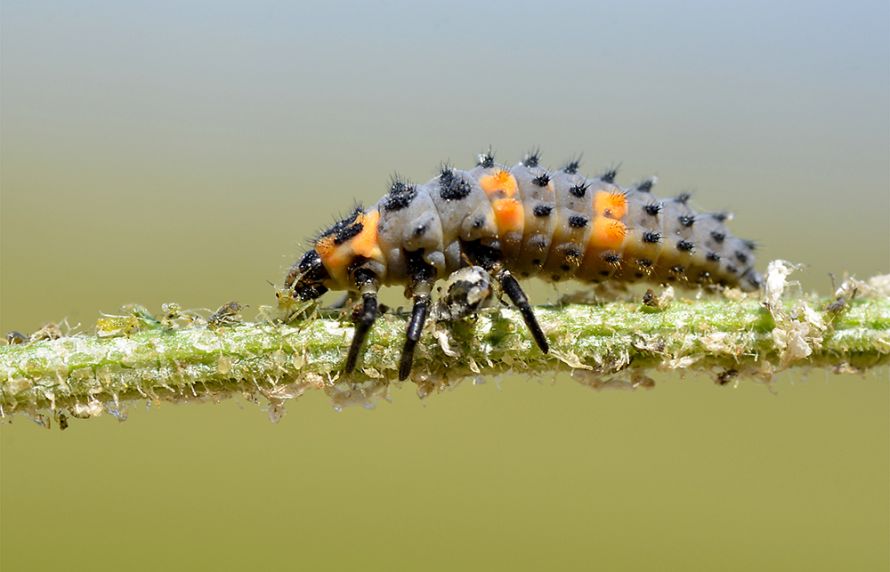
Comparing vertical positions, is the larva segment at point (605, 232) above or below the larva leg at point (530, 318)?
above

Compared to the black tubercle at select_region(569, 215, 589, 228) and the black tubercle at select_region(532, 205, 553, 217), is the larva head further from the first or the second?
the black tubercle at select_region(569, 215, 589, 228)

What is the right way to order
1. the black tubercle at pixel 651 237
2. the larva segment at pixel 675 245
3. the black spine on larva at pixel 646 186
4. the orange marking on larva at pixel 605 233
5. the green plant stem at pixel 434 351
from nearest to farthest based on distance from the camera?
the green plant stem at pixel 434 351 → the orange marking on larva at pixel 605 233 → the black tubercle at pixel 651 237 → the larva segment at pixel 675 245 → the black spine on larva at pixel 646 186

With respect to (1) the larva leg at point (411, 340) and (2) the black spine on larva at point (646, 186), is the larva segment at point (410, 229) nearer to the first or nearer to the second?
(1) the larva leg at point (411, 340)

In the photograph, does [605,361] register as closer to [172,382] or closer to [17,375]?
[172,382]

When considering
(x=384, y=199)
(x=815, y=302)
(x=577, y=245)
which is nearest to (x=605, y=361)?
(x=577, y=245)

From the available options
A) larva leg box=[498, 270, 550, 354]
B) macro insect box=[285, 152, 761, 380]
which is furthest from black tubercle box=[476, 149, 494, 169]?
larva leg box=[498, 270, 550, 354]

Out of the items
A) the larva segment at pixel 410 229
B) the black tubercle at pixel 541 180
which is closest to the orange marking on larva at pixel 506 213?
the black tubercle at pixel 541 180
